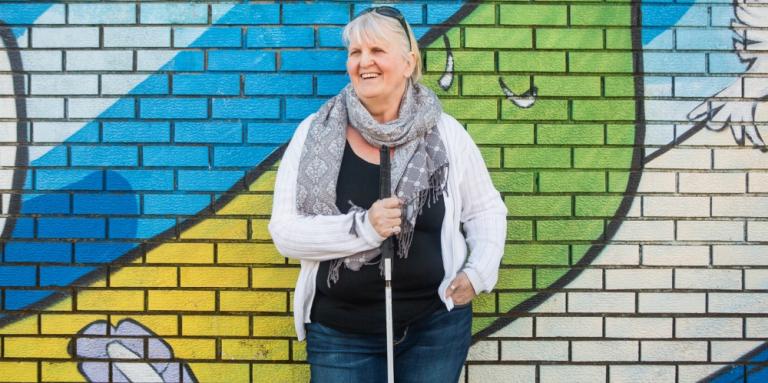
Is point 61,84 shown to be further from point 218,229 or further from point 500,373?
point 500,373

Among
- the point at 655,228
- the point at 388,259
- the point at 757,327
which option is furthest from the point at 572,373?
the point at 388,259

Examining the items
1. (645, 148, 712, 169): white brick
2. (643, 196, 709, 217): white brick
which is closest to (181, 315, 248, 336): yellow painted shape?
(643, 196, 709, 217): white brick

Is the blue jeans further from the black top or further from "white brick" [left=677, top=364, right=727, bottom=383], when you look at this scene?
"white brick" [left=677, top=364, right=727, bottom=383]

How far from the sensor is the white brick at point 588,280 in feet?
11.9

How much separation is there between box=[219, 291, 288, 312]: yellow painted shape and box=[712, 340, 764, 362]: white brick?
2.10 metres

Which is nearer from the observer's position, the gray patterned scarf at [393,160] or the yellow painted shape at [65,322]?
the gray patterned scarf at [393,160]

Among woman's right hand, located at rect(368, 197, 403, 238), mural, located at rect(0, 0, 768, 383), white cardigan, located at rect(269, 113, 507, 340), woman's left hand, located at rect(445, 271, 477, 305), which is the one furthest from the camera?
mural, located at rect(0, 0, 768, 383)

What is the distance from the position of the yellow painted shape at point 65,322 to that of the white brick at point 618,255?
242 centimetres

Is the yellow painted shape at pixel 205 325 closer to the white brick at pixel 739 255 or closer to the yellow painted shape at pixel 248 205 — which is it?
the yellow painted shape at pixel 248 205

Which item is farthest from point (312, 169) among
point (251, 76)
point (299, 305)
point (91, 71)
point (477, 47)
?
point (91, 71)

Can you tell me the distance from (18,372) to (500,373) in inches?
92.4

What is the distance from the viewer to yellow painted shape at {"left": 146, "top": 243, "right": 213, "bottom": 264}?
11.8ft

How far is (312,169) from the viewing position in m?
2.73

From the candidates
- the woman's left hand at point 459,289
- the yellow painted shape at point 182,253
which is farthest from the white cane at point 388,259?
the yellow painted shape at point 182,253
